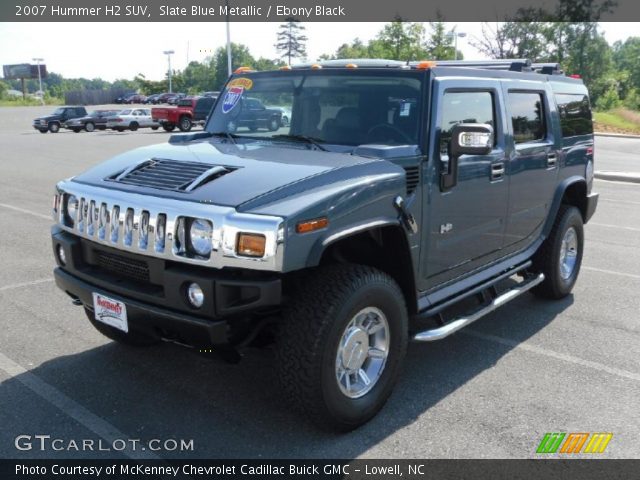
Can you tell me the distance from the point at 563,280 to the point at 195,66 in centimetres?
12463

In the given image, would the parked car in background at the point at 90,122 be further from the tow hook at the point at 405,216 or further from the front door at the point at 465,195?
the tow hook at the point at 405,216

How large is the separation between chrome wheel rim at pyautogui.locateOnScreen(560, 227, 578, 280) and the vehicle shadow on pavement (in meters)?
1.28

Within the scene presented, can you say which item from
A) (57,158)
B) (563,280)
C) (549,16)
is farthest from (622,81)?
→ (563,280)

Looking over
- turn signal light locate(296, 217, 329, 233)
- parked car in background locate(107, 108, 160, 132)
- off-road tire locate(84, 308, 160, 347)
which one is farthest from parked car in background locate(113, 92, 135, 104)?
turn signal light locate(296, 217, 329, 233)

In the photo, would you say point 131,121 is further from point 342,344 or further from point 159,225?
point 342,344

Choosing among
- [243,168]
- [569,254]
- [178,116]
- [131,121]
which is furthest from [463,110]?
[131,121]

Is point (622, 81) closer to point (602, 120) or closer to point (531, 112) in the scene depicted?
point (602, 120)

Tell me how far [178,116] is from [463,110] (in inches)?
1178

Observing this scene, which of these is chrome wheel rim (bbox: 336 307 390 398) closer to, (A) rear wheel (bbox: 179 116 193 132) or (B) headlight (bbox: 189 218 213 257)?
(B) headlight (bbox: 189 218 213 257)

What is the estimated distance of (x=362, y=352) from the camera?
3.51 meters

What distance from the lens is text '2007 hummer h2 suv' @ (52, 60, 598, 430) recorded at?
10.0ft

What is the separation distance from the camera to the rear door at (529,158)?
4801 mm

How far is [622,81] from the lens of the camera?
72188 millimetres

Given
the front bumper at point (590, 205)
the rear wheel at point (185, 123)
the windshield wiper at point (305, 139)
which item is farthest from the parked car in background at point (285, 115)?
the rear wheel at point (185, 123)
